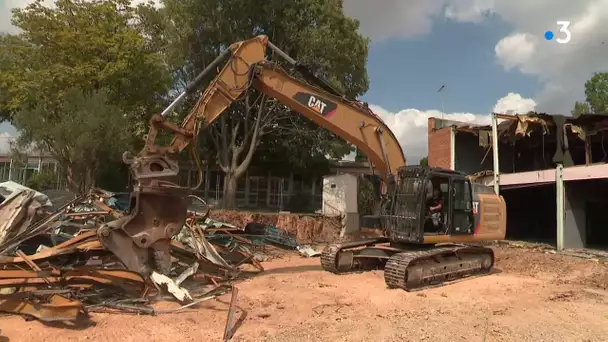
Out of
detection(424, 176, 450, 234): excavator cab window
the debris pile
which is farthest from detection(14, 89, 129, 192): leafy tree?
detection(424, 176, 450, 234): excavator cab window

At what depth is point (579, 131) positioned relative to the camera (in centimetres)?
1791

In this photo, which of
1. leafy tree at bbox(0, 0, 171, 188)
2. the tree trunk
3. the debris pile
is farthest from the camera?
the tree trunk

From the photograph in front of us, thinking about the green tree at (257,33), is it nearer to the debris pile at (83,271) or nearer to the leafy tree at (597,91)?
the debris pile at (83,271)

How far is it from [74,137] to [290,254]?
34.9ft

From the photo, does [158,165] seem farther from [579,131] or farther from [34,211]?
[579,131]

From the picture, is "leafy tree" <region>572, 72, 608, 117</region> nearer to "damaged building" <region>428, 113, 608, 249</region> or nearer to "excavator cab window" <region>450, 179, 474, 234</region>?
"damaged building" <region>428, 113, 608, 249</region>

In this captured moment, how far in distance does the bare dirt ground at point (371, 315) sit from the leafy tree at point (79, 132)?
11.8 m

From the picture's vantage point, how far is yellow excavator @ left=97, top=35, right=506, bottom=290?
7.54 m

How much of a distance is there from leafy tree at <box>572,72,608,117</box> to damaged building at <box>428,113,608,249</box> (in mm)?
30755

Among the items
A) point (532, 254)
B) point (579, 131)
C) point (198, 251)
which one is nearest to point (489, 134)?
point (579, 131)

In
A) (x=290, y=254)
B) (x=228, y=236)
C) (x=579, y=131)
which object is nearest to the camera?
(x=228, y=236)

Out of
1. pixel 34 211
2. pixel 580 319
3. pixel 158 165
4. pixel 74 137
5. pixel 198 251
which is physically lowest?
pixel 580 319

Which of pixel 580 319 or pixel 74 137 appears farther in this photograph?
pixel 74 137

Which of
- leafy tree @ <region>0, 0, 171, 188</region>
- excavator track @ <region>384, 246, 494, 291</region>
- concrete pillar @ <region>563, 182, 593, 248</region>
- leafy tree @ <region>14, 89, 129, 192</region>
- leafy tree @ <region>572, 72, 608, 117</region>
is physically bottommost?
excavator track @ <region>384, 246, 494, 291</region>
